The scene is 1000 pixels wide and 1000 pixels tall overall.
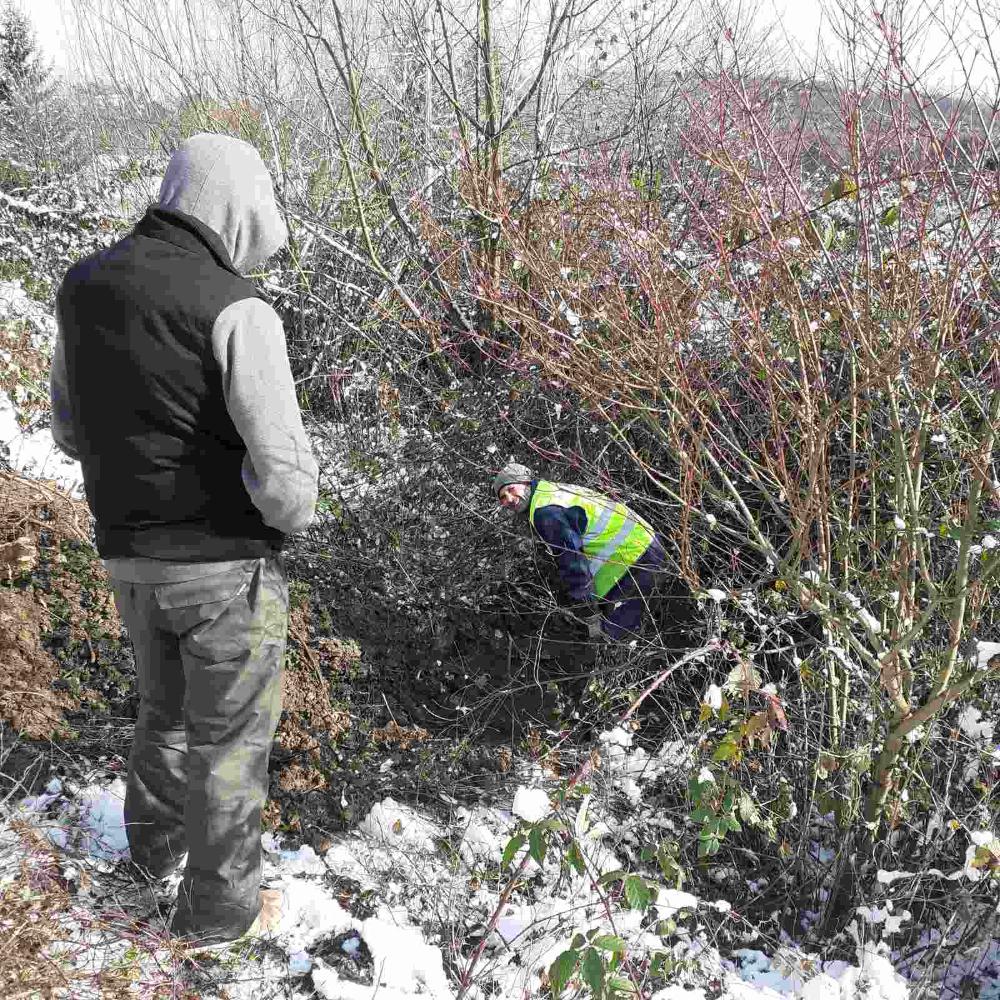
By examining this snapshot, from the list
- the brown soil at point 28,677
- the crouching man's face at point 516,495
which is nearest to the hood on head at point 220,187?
the brown soil at point 28,677

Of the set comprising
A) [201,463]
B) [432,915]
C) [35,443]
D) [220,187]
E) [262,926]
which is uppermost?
[220,187]

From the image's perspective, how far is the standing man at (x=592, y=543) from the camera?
11.8 ft

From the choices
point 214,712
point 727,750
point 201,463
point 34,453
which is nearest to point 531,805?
point 727,750

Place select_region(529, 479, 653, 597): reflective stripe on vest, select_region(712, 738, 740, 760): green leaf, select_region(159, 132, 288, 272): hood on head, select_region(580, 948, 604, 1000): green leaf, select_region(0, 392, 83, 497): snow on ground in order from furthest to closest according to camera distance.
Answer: select_region(0, 392, 83, 497): snow on ground < select_region(529, 479, 653, 597): reflective stripe on vest < select_region(712, 738, 740, 760): green leaf < select_region(159, 132, 288, 272): hood on head < select_region(580, 948, 604, 1000): green leaf

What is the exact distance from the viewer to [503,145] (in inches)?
184

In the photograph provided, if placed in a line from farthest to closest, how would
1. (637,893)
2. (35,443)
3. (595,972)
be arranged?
(35,443), (637,893), (595,972)

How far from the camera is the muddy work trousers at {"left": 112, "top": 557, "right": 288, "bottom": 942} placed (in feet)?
6.18

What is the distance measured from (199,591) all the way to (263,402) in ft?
1.51

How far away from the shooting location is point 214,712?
1.92 metres

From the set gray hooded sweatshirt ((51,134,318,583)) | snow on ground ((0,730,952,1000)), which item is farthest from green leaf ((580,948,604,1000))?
gray hooded sweatshirt ((51,134,318,583))

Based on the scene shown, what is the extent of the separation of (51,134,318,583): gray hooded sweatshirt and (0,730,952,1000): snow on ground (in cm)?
90

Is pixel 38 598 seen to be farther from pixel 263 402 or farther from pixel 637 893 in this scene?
pixel 637 893

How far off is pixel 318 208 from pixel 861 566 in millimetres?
4554

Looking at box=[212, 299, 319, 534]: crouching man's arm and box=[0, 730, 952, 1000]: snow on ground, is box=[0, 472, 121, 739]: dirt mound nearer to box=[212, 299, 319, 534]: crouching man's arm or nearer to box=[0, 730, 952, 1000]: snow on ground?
box=[0, 730, 952, 1000]: snow on ground
